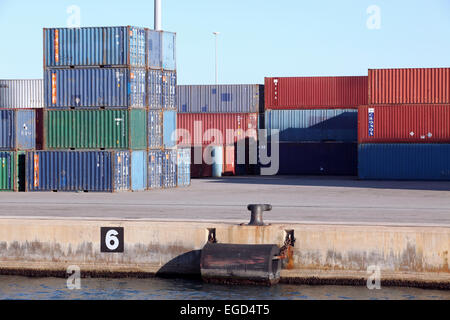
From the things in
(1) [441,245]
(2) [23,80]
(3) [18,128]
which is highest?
(2) [23,80]

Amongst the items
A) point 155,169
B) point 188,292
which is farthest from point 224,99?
point 188,292

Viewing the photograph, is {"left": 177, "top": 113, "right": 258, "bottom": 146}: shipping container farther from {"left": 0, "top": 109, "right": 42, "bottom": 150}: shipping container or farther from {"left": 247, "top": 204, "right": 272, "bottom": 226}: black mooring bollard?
{"left": 247, "top": 204, "right": 272, "bottom": 226}: black mooring bollard

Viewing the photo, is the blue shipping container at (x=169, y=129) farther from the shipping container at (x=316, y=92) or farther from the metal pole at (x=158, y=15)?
the shipping container at (x=316, y=92)

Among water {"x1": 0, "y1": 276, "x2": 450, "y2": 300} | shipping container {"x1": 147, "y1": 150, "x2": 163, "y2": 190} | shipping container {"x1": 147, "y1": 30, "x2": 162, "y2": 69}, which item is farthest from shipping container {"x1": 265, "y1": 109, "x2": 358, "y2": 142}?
water {"x1": 0, "y1": 276, "x2": 450, "y2": 300}

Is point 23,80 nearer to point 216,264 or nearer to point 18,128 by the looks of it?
point 18,128

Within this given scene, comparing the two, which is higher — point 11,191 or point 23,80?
point 23,80

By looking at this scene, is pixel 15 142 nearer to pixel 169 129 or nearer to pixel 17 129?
pixel 17 129

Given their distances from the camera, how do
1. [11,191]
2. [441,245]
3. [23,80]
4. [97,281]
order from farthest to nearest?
[23,80] < [11,191] < [97,281] < [441,245]

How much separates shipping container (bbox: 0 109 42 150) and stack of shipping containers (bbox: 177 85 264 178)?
25769 mm

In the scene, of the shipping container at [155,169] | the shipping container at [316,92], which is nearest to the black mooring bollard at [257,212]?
the shipping container at [155,169]

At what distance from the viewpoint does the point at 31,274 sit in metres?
24.2

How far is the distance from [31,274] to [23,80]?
45.1 m

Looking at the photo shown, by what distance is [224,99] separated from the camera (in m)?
70.8
